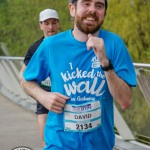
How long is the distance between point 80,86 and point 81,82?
25 mm

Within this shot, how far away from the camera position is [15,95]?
13414 mm

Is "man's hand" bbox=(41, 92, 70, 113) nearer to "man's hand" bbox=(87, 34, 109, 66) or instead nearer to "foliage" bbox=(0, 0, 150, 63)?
"man's hand" bbox=(87, 34, 109, 66)

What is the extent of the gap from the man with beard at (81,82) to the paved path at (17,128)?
468cm

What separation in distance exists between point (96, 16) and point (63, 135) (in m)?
0.74

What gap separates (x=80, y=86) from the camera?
3.37 m

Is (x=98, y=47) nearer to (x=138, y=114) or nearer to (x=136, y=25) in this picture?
(x=138, y=114)

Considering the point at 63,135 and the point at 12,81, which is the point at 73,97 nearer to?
the point at 63,135

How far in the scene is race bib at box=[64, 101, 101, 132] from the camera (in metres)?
3.42

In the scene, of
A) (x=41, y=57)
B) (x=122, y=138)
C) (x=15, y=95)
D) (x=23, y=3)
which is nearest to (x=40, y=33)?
(x=23, y=3)

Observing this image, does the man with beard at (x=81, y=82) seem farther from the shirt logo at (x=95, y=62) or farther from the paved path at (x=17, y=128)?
the paved path at (x=17, y=128)

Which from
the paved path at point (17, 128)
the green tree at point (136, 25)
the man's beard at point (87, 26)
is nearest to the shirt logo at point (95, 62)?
the man's beard at point (87, 26)

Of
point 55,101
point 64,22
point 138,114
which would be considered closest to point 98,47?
point 55,101

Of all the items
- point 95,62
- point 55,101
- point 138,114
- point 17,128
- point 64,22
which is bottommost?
point 17,128

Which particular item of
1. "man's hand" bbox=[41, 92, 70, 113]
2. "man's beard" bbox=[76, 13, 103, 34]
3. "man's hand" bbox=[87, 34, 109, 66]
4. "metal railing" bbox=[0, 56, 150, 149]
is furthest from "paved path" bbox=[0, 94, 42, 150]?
"man's hand" bbox=[87, 34, 109, 66]
